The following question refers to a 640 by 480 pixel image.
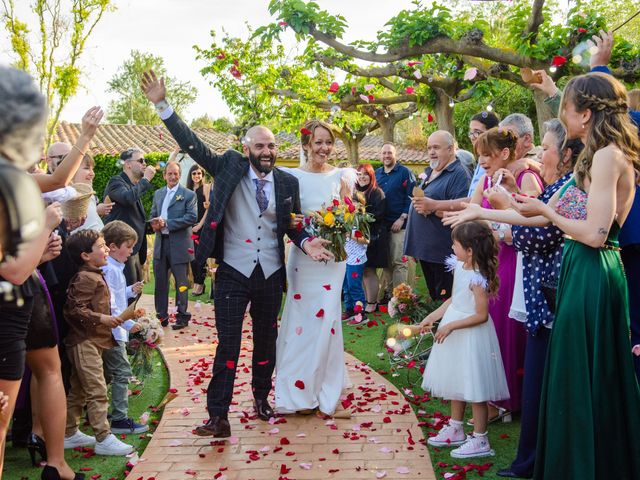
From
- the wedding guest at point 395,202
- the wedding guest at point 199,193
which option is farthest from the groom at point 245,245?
the wedding guest at point 199,193

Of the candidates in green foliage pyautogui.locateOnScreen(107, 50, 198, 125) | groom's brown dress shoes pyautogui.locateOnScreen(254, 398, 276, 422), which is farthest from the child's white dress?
green foliage pyautogui.locateOnScreen(107, 50, 198, 125)

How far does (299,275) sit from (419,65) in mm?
7346

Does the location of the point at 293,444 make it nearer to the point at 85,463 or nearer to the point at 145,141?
the point at 85,463

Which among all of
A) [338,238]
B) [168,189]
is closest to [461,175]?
[338,238]

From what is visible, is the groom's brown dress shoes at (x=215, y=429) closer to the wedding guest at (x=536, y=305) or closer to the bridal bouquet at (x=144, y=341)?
the bridal bouquet at (x=144, y=341)

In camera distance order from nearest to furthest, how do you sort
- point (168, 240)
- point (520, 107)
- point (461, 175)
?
1. point (461, 175)
2. point (168, 240)
3. point (520, 107)

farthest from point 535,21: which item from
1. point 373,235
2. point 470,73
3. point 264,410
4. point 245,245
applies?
point 264,410

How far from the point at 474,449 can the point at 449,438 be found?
0.27 meters

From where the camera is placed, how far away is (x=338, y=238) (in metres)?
5.23

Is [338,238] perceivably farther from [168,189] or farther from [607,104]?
[168,189]

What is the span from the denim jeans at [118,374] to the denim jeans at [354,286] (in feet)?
14.9

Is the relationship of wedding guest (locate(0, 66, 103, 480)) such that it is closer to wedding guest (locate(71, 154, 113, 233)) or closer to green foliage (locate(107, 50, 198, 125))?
wedding guest (locate(71, 154, 113, 233))

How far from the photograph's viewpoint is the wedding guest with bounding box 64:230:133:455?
441 cm

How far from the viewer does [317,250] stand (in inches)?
198
